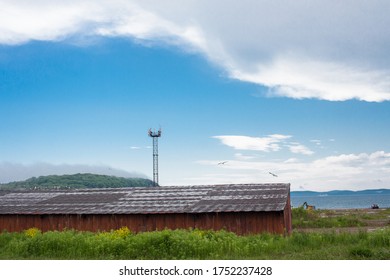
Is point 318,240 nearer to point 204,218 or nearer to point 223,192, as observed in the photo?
point 204,218

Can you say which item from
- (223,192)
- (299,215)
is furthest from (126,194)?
(299,215)

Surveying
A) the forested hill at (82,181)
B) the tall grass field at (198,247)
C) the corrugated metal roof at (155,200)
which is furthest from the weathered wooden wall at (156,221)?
the forested hill at (82,181)

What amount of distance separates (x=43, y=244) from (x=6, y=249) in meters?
2.20

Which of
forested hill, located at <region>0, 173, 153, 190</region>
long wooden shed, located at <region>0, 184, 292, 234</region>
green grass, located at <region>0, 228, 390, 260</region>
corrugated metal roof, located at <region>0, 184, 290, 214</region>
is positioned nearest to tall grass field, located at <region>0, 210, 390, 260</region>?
green grass, located at <region>0, 228, 390, 260</region>

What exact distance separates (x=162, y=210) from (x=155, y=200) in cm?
317

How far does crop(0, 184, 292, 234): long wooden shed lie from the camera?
27.0 metres

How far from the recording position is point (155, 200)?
3128 centimetres

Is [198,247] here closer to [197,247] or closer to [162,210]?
[197,247]

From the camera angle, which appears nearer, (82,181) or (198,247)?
(198,247)

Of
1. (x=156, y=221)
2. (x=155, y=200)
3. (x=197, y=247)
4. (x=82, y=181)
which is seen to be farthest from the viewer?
(x=82, y=181)

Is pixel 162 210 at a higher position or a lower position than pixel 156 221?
higher

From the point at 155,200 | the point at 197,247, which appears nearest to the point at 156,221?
the point at 155,200

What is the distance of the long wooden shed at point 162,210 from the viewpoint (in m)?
27.0

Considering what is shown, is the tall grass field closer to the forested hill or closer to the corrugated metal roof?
the corrugated metal roof
